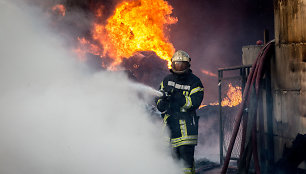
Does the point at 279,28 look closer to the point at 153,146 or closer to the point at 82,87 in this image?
the point at 153,146

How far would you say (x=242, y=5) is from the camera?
1914 cm

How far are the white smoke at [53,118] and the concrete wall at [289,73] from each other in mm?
2009

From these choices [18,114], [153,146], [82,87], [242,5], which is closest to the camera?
[18,114]

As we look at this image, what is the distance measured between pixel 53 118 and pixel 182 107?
10.1ft

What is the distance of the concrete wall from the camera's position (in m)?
4.36

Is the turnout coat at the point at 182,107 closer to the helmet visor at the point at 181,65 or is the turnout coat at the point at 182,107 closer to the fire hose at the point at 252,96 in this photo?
the helmet visor at the point at 181,65

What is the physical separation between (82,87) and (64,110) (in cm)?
71

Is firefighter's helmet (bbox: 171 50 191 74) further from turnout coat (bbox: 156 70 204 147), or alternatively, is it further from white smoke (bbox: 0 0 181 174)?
white smoke (bbox: 0 0 181 174)

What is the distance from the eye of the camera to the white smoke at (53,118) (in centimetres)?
570

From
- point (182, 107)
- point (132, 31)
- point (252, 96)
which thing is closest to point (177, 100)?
point (182, 107)

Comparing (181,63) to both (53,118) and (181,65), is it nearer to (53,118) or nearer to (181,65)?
(181,65)

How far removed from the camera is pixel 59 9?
76.8 ft

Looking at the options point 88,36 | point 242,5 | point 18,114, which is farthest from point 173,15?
point 18,114

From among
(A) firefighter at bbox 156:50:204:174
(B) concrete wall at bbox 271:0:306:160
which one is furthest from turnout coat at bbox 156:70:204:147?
(B) concrete wall at bbox 271:0:306:160
